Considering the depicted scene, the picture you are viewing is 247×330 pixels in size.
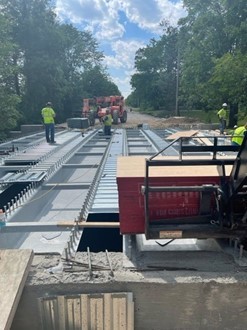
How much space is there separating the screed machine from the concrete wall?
48 cm

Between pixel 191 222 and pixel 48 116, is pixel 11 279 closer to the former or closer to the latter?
pixel 191 222

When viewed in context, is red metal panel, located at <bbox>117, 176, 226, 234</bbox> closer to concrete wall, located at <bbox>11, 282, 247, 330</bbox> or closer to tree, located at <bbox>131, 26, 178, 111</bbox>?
concrete wall, located at <bbox>11, 282, 247, 330</bbox>

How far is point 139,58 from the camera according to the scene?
6469 cm

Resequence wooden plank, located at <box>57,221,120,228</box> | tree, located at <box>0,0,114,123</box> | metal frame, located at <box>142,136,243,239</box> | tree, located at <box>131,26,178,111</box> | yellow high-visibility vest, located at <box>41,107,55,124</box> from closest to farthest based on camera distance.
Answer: metal frame, located at <box>142,136,243,239</box> < wooden plank, located at <box>57,221,120,228</box> < yellow high-visibility vest, located at <box>41,107,55,124</box> < tree, located at <box>0,0,114,123</box> < tree, located at <box>131,26,178,111</box>

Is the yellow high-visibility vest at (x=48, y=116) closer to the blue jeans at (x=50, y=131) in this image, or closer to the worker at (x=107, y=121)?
the blue jeans at (x=50, y=131)

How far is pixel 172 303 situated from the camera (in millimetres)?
2934

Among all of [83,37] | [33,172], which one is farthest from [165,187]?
[83,37]

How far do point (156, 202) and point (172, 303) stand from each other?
3.22ft

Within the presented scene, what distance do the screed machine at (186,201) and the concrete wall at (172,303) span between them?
0.48m

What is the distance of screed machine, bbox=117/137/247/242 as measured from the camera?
3039 millimetres

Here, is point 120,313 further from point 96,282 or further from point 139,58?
point 139,58

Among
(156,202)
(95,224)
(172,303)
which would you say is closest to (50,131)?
(95,224)

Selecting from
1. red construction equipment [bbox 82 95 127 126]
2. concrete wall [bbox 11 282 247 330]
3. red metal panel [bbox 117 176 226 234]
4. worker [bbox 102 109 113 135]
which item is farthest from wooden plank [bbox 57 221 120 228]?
red construction equipment [bbox 82 95 127 126]

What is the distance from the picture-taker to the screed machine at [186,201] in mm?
3039
